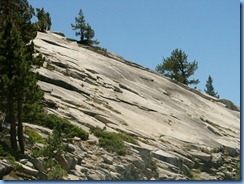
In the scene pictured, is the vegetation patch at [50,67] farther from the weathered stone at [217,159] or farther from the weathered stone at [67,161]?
the weathered stone at [67,161]

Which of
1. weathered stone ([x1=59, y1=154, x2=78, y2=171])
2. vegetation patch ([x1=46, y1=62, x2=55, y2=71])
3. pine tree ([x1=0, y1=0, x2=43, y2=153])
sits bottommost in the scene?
weathered stone ([x1=59, y1=154, x2=78, y2=171])

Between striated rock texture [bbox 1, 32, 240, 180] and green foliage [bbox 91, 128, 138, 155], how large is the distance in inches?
15.2

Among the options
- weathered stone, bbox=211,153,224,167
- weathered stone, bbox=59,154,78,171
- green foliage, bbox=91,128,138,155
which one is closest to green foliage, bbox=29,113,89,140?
green foliage, bbox=91,128,138,155

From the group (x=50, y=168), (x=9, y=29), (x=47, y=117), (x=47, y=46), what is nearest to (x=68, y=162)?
(x=50, y=168)

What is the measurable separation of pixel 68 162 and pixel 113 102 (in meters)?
12.0

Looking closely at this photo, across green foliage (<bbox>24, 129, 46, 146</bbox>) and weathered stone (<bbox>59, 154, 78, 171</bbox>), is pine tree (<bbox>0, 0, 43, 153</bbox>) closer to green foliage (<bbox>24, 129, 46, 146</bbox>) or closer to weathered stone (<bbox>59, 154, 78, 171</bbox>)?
green foliage (<bbox>24, 129, 46, 146</bbox>)

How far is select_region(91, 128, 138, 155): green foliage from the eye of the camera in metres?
21.7

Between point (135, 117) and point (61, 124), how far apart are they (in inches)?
290

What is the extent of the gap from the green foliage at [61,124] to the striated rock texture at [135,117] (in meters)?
0.57

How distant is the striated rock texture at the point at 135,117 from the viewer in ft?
68.1

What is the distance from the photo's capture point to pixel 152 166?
21688 millimetres

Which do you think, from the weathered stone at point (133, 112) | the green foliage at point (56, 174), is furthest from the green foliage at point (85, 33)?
the green foliage at point (56, 174)

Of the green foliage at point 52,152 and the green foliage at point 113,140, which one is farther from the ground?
the green foliage at point 113,140

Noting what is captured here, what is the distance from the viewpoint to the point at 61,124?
22.2 metres
